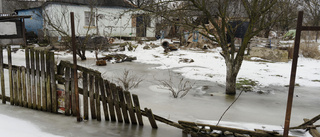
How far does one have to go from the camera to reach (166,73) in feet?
35.4

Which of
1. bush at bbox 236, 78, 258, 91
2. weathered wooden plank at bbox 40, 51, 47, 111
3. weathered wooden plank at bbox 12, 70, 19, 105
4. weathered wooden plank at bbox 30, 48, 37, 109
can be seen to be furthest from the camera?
bush at bbox 236, 78, 258, 91

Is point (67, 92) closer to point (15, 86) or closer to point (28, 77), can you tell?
point (28, 77)

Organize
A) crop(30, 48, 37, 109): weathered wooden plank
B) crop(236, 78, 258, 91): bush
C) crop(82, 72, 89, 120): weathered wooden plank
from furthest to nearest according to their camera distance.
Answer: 1. crop(236, 78, 258, 91): bush
2. crop(30, 48, 37, 109): weathered wooden plank
3. crop(82, 72, 89, 120): weathered wooden plank

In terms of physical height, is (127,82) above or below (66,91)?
below

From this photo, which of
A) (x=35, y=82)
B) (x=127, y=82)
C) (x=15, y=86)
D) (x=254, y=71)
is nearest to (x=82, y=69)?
(x=35, y=82)

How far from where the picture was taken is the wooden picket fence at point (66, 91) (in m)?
4.22

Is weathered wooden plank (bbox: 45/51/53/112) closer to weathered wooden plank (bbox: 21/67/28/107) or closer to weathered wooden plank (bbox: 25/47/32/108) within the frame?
weathered wooden plank (bbox: 25/47/32/108)

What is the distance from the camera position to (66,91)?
4.42 metres

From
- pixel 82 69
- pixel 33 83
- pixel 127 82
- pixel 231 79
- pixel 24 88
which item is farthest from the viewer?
pixel 127 82

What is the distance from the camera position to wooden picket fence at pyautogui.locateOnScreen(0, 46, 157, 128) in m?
4.22

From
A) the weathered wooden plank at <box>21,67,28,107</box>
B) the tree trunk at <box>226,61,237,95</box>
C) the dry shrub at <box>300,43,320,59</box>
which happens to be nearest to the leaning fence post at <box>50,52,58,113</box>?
the weathered wooden plank at <box>21,67,28,107</box>

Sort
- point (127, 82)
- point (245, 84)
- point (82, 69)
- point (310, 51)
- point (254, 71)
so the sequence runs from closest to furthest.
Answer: point (82, 69), point (127, 82), point (245, 84), point (254, 71), point (310, 51)

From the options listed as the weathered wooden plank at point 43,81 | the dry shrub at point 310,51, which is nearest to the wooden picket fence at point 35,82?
the weathered wooden plank at point 43,81

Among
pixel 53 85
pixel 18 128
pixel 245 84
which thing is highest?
pixel 53 85
